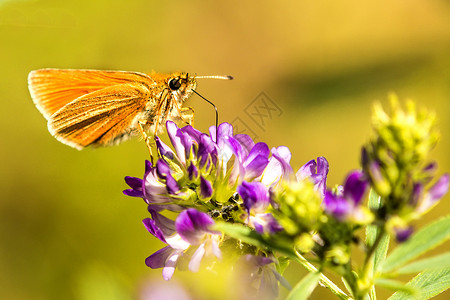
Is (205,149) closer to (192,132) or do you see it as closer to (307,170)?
(192,132)

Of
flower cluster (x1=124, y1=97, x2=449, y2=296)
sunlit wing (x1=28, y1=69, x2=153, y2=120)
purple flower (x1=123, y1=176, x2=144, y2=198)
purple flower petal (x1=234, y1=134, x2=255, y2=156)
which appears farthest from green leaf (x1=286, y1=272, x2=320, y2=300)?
sunlit wing (x1=28, y1=69, x2=153, y2=120)

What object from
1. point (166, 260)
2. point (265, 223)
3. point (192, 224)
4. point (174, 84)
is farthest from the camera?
point (174, 84)

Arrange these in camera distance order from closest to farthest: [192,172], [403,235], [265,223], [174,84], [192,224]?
[403,235] < [265,223] < [192,224] < [192,172] < [174,84]

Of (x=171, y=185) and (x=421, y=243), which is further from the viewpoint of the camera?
(x=171, y=185)

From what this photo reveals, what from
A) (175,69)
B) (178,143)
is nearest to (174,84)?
(178,143)

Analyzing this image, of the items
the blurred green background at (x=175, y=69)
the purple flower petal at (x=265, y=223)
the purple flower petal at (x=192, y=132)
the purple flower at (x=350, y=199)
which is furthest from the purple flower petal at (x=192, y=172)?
the blurred green background at (x=175, y=69)

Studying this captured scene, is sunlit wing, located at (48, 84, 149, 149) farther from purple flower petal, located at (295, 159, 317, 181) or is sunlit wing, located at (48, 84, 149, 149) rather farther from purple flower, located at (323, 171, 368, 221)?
purple flower, located at (323, 171, 368, 221)

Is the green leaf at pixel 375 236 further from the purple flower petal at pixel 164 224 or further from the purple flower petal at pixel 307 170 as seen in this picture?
the purple flower petal at pixel 164 224
